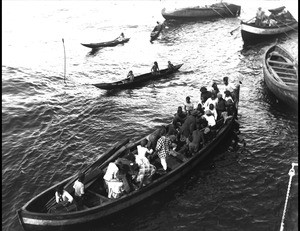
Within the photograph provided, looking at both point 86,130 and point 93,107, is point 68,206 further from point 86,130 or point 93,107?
point 93,107

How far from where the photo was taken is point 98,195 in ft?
43.8

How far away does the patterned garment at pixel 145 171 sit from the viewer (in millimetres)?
13688

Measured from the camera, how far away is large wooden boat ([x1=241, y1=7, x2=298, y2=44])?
31.7 metres

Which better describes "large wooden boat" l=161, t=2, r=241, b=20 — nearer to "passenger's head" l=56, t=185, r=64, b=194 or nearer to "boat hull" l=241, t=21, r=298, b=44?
"boat hull" l=241, t=21, r=298, b=44

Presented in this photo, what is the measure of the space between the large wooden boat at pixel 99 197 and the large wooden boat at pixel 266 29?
18959 millimetres

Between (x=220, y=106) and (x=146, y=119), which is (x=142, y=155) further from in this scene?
(x=146, y=119)

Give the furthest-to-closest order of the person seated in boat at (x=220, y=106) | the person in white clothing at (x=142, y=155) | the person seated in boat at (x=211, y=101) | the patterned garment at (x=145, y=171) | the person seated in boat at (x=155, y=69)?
the person seated in boat at (x=155, y=69) < the person seated in boat at (x=211, y=101) < the person seated in boat at (x=220, y=106) < the person in white clothing at (x=142, y=155) < the patterned garment at (x=145, y=171)

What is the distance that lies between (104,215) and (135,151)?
12.2 ft

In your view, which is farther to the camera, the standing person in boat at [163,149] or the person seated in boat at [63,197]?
the standing person in boat at [163,149]

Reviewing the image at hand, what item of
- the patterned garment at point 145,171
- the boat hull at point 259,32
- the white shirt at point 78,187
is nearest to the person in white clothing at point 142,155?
the patterned garment at point 145,171

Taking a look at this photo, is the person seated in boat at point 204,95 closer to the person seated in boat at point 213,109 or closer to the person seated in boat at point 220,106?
the person seated in boat at point 220,106

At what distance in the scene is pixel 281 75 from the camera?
2323 cm

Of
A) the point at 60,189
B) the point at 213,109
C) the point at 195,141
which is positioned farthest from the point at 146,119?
the point at 60,189

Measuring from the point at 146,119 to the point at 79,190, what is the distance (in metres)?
9.04
